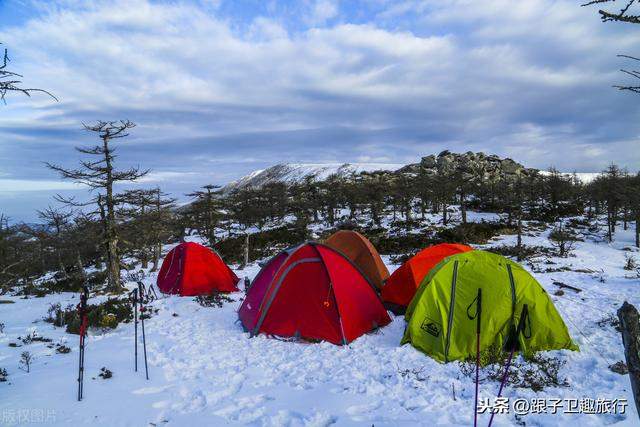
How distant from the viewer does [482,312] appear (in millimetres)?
7879

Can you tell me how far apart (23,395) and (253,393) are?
13.8ft

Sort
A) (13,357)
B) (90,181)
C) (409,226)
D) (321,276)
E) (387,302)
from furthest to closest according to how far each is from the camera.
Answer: (409,226) → (90,181) → (387,302) → (321,276) → (13,357)

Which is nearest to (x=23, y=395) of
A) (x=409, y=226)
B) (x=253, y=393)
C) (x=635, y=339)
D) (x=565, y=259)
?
(x=253, y=393)

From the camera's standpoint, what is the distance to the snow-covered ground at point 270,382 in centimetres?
585

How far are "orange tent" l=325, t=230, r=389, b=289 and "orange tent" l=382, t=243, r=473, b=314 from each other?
6.56 ft

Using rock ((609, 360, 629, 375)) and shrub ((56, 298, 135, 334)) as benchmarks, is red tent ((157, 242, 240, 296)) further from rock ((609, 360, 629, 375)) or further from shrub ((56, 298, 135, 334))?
rock ((609, 360, 629, 375))

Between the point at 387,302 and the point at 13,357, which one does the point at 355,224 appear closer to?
the point at 387,302

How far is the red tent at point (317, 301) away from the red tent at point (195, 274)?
561 centimetres

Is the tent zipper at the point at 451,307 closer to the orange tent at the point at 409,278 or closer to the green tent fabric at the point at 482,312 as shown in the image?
the green tent fabric at the point at 482,312

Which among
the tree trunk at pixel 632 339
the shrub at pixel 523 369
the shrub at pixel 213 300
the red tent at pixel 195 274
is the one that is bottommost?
the shrub at pixel 213 300

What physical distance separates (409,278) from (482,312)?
364cm

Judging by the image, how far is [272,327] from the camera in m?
9.74

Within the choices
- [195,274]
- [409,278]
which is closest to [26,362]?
[195,274]

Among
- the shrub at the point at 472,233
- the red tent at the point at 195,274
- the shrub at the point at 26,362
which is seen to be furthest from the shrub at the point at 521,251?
the shrub at the point at 26,362
